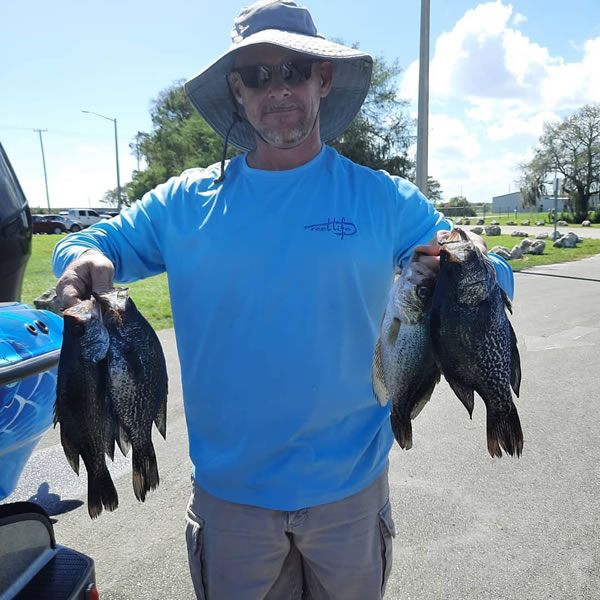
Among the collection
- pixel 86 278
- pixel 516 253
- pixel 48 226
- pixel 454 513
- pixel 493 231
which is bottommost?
pixel 454 513

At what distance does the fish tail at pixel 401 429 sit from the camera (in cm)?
178

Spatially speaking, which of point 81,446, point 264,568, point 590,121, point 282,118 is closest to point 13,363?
point 81,446

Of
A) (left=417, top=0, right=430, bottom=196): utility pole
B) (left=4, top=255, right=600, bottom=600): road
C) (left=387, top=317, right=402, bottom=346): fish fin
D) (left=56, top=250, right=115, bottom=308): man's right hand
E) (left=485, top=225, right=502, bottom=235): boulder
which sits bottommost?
(left=4, top=255, right=600, bottom=600): road

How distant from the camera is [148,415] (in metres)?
1.72

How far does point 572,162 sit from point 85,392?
67519mm

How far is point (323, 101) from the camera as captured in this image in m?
2.74

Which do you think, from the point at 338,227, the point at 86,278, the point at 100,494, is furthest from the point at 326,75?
the point at 100,494

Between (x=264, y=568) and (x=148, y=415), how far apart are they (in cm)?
81

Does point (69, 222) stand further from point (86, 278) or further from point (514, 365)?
point (514, 365)

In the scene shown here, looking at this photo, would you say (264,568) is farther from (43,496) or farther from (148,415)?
(43,496)

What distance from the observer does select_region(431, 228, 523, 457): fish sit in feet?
5.54

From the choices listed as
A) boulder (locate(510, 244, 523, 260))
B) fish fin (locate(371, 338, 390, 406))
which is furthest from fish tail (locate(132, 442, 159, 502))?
boulder (locate(510, 244, 523, 260))

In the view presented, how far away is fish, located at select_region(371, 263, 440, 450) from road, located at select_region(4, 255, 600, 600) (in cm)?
184

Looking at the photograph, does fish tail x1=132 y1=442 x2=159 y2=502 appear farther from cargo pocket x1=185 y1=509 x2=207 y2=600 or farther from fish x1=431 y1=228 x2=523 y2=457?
fish x1=431 y1=228 x2=523 y2=457
